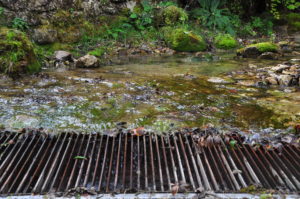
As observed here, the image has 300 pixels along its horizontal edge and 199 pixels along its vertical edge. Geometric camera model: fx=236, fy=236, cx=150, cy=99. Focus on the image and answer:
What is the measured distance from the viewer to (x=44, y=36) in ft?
24.8

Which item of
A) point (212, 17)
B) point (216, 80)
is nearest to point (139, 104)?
point (216, 80)

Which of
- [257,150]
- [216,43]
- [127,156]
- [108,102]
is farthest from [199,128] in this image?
[216,43]

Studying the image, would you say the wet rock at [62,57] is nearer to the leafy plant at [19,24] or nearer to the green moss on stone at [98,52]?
the green moss on stone at [98,52]

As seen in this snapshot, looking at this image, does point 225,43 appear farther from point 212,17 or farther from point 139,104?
point 139,104

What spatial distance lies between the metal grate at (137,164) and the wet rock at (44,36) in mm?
6105

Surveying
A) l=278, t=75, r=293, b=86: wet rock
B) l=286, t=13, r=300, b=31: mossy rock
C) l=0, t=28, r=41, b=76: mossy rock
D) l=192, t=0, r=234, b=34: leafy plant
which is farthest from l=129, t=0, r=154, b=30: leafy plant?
l=286, t=13, r=300, b=31: mossy rock

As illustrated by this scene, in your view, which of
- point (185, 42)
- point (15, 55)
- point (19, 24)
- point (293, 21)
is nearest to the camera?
point (15, 55)

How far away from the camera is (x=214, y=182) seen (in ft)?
5.08

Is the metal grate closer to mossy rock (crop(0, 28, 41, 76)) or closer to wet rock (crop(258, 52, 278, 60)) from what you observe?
mossy rock (crop(0, 28, 41, 76))

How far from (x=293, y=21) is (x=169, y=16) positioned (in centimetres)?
818

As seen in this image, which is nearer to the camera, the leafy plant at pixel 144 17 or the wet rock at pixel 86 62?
the wet rock at pixel 86 62

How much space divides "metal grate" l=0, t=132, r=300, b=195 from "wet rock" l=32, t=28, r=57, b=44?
240 inches

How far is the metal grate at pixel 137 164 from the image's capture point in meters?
1.53

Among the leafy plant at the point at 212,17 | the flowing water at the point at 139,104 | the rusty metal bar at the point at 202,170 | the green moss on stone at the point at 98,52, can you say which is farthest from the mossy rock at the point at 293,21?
the rusty metal bar at the point at 202,170
